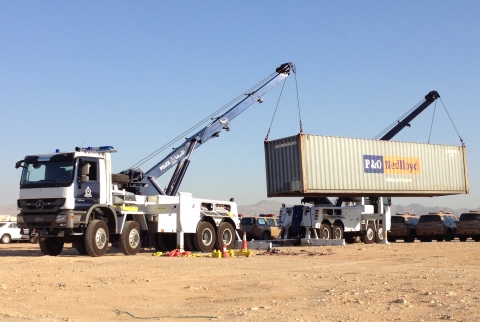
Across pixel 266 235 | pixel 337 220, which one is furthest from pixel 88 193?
pixel 266 235

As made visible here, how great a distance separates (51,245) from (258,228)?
14.1 metres

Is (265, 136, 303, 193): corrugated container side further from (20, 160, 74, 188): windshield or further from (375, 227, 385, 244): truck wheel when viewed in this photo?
→ (20, 160, 74, 188): windshield

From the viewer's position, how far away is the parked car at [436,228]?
1203 inches

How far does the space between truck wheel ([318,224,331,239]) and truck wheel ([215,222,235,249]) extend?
4.90 metres

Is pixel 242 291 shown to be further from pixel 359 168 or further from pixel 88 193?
pixel 359 168

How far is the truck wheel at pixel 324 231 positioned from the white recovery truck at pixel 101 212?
4652 millimetres

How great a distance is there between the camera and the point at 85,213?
17.2 m

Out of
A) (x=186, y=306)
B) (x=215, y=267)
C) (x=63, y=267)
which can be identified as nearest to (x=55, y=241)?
(x=63, y=267)

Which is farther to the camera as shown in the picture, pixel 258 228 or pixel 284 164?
pixel 258 228

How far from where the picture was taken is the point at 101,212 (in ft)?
58.7

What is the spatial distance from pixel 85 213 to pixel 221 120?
10.9 metres

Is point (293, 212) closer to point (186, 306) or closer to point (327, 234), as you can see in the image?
point (327, 234)

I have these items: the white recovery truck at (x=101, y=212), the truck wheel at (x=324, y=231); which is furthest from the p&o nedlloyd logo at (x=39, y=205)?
the truck wheel at (x=324, y=231)

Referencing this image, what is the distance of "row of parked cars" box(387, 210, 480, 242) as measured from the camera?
3012 centimetres
